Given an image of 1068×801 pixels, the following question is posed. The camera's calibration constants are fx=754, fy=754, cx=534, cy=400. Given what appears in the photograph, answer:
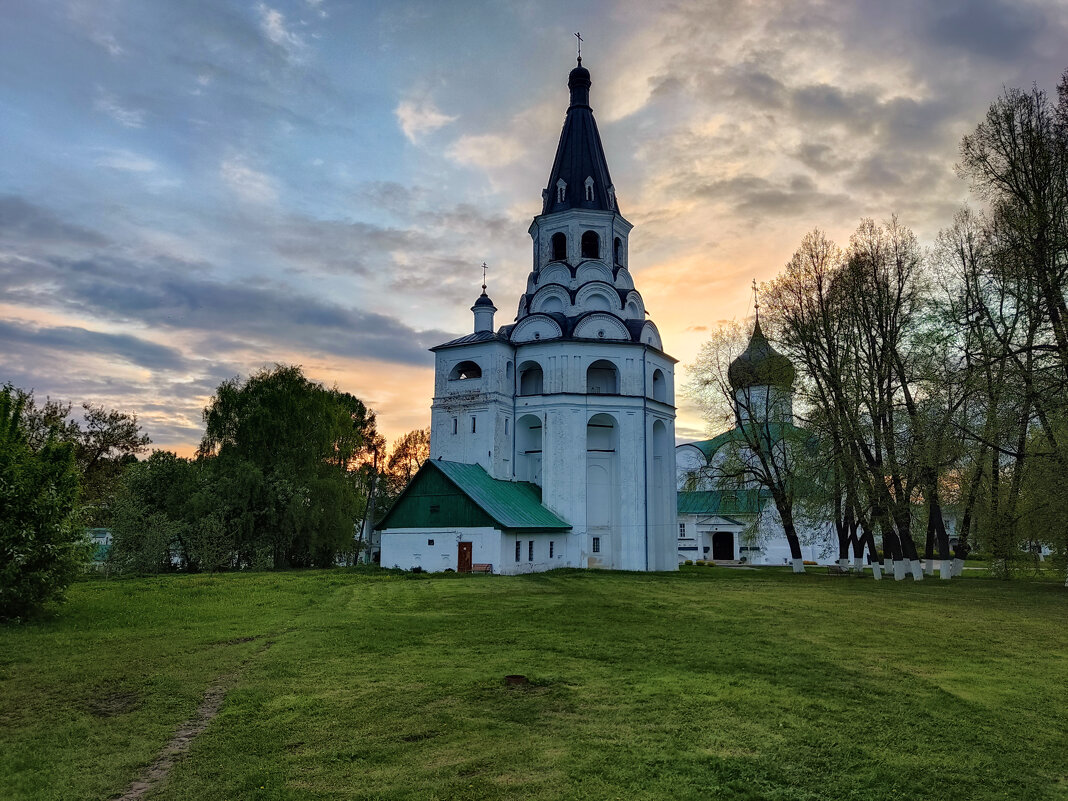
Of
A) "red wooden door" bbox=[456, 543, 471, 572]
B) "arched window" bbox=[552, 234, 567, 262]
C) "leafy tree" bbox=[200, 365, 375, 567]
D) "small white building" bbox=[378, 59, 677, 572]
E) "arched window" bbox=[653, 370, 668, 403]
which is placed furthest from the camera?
"arched window" bbox=[552, 234, 567, 262]

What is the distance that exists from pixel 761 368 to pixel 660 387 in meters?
9.05

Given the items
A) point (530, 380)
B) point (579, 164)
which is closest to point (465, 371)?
point (530, 380)

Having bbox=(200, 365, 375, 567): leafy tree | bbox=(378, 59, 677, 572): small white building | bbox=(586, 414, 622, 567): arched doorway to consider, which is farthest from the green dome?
bbox=(200, 365, 375, 567): leafy tree

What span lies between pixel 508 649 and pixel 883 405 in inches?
818

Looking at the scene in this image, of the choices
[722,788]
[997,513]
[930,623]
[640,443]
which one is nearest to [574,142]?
[640,443]

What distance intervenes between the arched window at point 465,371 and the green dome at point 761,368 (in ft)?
42.0

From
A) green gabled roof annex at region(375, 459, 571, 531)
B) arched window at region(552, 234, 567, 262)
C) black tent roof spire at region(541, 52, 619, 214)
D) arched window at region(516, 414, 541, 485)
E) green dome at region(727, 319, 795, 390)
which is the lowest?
green gabled roof annex at region(375, 459, 571, 531)

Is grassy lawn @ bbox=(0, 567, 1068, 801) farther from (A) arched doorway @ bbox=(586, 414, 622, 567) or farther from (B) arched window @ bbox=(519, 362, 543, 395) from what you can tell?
(B) arched window @ bbox=(519, 362, 543, 395)

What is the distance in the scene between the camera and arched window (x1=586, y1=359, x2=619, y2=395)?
133 feet

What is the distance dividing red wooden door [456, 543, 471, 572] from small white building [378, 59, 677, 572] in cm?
317

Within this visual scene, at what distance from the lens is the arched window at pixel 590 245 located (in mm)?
41562

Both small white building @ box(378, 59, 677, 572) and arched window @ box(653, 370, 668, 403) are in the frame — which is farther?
arched window @ box(653, 370, 668, 403)

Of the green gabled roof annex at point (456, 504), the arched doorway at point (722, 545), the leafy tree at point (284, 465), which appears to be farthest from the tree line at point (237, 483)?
the arched doorway at point (722, 545)

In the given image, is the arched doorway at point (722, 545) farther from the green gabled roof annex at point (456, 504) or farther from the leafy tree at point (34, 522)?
the leafy tree at point (34, 522)
